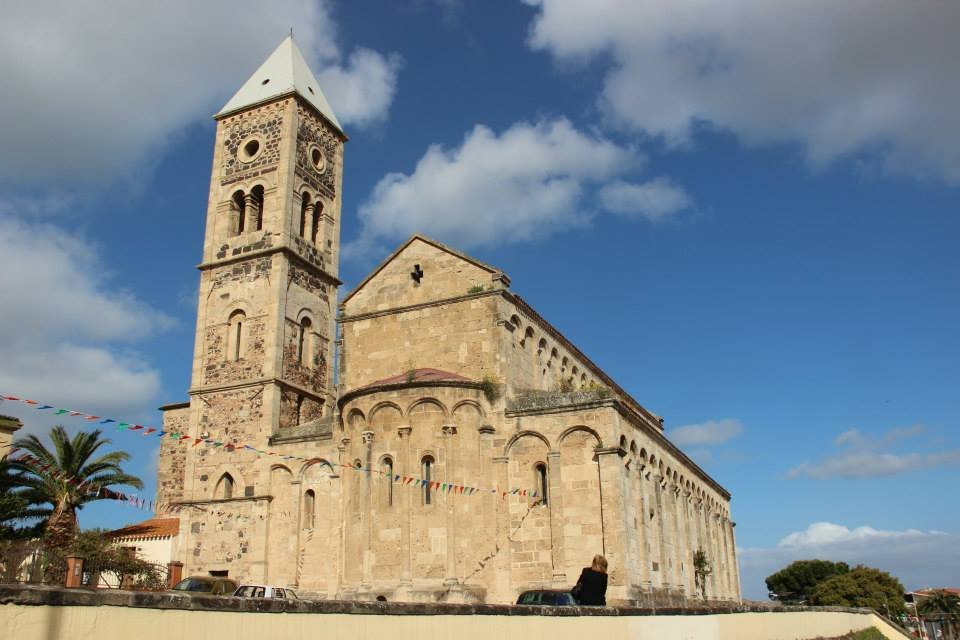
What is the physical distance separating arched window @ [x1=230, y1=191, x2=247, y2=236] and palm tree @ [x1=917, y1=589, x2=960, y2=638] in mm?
65323

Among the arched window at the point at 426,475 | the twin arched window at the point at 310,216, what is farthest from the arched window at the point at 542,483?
the twin arched window at the point at 310,216

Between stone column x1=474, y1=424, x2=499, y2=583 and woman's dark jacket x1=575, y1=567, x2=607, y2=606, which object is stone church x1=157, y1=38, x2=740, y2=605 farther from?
woman's dark jacket x1=575, y1=567, x2=607, y2=606

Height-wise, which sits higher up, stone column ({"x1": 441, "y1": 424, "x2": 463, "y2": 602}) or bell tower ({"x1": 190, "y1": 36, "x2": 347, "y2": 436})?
bell tower ({"x1": 190, "y1": 36, "x2": 347, "y2": 436})

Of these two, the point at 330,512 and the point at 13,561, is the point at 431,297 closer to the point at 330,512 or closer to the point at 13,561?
the point at 330,512

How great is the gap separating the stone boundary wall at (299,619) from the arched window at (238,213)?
25.0 m

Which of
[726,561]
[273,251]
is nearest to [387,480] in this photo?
[273,251]

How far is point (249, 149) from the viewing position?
109ft

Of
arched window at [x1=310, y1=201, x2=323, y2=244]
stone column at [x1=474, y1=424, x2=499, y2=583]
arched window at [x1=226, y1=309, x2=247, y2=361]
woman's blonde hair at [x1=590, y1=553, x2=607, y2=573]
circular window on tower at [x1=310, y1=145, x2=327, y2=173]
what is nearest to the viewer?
woman's blonde hair at [x1=590, y1=553, x2=607, y2=573]

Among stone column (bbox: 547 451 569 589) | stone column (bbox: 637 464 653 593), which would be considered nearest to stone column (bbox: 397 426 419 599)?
stone column (bbox: 547 451 569 589)

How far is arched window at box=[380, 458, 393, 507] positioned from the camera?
23.6 meters

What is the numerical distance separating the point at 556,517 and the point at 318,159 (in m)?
19.1

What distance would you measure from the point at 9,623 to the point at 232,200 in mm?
29130

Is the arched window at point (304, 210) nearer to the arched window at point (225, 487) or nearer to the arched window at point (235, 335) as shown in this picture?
the arched window at point (235, 335)

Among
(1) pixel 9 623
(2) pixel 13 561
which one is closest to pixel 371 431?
(2) pixel 13 561
